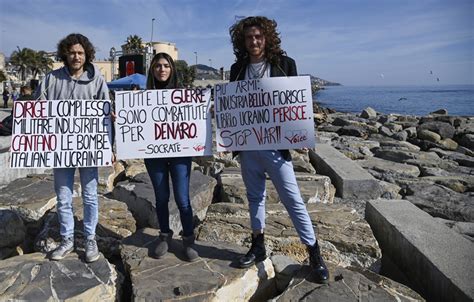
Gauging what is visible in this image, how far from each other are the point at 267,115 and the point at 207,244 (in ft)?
4.40

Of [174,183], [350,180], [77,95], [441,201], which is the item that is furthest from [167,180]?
[441,201]

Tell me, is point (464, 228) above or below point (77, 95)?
below

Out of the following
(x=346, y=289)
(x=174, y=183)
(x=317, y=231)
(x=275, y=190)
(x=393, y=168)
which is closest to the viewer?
(x=346, y=289)

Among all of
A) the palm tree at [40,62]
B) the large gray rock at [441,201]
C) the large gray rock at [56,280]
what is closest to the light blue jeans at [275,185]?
the large gray rock at [56,280]

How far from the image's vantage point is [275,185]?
303cm

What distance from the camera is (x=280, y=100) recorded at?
3254 mm

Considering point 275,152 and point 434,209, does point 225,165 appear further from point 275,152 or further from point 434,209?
point 275,152

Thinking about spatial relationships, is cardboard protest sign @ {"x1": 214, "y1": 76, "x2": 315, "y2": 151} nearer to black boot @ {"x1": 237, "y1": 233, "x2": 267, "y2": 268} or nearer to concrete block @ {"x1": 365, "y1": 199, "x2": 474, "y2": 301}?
black boot @ {"x1": 237, "y1": 233, "x2": 267, "y2": 268}

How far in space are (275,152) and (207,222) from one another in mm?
1583

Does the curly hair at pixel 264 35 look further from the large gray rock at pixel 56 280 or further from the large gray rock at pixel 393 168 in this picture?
the large gray rock at pixel 393 168

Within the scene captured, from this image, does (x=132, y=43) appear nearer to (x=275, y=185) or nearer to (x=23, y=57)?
(x=23, y=57)

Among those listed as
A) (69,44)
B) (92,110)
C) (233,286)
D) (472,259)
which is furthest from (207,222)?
(472,259)

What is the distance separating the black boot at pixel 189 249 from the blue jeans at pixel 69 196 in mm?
816

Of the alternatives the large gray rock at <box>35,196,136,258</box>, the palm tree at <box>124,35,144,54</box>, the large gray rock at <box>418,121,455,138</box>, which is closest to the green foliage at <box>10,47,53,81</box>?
the palm tree at <box>124,35,144,54</box>
